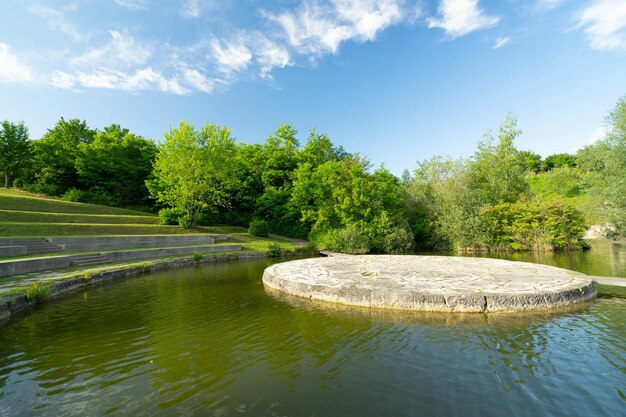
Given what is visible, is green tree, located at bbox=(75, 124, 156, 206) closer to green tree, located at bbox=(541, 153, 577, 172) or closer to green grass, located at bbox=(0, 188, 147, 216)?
green grass, located at bbox=(0, 188, 147, 216)

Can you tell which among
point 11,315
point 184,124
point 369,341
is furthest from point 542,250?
point 184,124

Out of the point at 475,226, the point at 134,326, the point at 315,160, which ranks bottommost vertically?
the point at 134,326

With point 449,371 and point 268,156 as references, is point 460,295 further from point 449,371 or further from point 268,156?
point 268,156

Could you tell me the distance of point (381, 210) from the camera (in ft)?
80.0

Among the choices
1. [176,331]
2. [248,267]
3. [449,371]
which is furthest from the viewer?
[248,267]

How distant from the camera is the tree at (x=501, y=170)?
2953 cm

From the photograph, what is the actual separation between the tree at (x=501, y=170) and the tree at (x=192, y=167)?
78.4 feet

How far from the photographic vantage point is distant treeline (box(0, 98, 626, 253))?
74.9ft

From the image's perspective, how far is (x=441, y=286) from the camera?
7.86 metres

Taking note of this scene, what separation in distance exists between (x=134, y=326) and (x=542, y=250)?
27439 mm

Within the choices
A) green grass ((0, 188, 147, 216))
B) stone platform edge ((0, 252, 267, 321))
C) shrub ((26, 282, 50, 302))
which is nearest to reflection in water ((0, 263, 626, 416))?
stone platform edge ((0, 252, 267, 321))

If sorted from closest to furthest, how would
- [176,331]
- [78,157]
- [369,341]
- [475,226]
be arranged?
[369,341] < [176,331] < [475,226] < [78,157]

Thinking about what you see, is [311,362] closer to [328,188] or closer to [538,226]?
[328,188]

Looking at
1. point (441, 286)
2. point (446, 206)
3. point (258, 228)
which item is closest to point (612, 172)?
point (446, 206)
